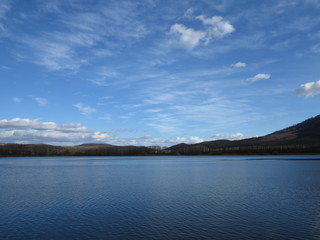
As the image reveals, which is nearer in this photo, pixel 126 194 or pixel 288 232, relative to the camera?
pixel 288 232

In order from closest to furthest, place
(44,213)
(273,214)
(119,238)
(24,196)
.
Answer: (119,238), (273,214), (44,213), (24,196)

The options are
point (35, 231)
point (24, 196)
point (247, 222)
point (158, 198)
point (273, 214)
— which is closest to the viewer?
point (35, 231)

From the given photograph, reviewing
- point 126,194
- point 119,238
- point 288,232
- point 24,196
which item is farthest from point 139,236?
point 24,196

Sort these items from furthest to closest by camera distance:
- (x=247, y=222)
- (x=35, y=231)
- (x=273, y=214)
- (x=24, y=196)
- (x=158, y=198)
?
(x=24, y=196) < (x=158, y=198) < (x=273, y=214) < (x=247, y=222) < (x=35, y=231)

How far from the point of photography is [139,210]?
875 inches

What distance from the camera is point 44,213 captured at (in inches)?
848

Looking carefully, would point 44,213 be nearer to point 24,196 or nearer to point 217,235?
point 24,196

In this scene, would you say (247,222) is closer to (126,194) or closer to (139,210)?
(139,210)

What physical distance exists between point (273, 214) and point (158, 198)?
37.5ft

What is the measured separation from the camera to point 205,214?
20516 millimetres

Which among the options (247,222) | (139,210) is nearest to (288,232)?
(247,222)

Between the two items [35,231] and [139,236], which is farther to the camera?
[35,231]

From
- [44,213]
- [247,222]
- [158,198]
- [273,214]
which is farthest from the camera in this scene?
[158,198]

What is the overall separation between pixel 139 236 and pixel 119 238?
1163 mm
